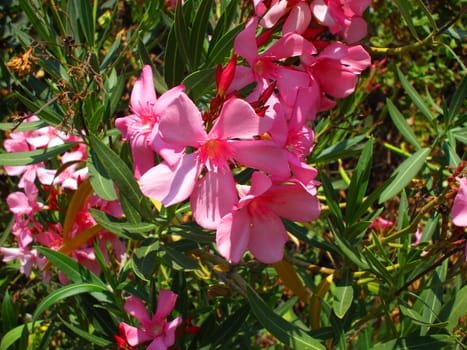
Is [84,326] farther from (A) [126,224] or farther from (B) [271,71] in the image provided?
(B) [271,71]

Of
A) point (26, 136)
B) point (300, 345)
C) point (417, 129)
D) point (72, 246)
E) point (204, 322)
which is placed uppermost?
point (26, 136)

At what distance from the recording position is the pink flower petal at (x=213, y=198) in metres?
1.06

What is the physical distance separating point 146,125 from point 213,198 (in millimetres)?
211

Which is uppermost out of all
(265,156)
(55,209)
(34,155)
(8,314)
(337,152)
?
(265,156)

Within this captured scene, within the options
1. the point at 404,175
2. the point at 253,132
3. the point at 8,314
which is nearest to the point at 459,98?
the point at 404,175

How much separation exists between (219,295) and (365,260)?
0.44 meters

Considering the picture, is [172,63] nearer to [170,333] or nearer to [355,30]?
[355,30]

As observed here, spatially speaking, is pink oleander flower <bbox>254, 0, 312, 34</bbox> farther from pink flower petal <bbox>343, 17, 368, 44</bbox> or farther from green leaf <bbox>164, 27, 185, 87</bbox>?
green leaf <bbox>164, 27, 185, 87</bbox>

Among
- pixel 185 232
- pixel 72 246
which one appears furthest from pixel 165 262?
pixel 72 246

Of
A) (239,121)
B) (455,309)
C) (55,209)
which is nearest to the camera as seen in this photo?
(239,121)

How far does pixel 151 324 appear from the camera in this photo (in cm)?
142

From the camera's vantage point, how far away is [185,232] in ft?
4.49

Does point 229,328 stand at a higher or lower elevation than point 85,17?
lower

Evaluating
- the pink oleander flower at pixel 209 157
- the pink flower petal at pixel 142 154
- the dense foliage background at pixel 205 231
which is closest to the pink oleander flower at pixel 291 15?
the dense foliage background at pixel 205 231
